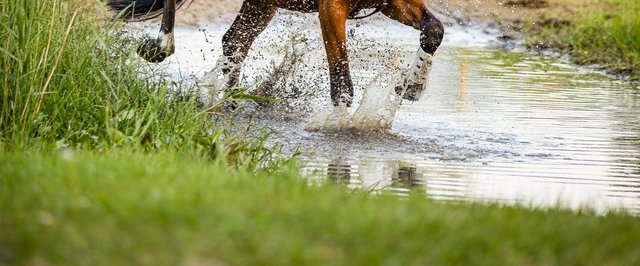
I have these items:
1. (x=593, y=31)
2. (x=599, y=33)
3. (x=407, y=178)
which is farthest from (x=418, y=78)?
(x=593, y=31)

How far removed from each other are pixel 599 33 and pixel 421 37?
820 cm

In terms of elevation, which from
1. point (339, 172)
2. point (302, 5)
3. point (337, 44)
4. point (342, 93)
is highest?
point (302, 5)

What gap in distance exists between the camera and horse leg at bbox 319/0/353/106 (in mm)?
9617

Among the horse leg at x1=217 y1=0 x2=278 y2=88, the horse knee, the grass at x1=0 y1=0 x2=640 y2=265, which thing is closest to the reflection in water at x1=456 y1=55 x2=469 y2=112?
the horse knee

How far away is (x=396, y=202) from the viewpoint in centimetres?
498

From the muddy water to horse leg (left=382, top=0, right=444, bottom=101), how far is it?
22 centimetres

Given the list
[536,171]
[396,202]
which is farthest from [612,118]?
[396,202]

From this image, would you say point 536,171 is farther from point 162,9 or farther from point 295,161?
point 162,9

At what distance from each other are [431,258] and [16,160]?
2.04 m

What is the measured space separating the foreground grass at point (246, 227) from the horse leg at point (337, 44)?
186 inches

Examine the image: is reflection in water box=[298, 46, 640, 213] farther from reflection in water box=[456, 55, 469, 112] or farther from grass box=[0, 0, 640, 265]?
grass box=[0, 0, 640, 265]

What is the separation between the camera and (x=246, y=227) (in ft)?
12.9

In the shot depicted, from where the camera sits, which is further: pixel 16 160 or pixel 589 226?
pixel 16 160

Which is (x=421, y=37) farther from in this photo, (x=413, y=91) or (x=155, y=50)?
(x=155, y=50)
